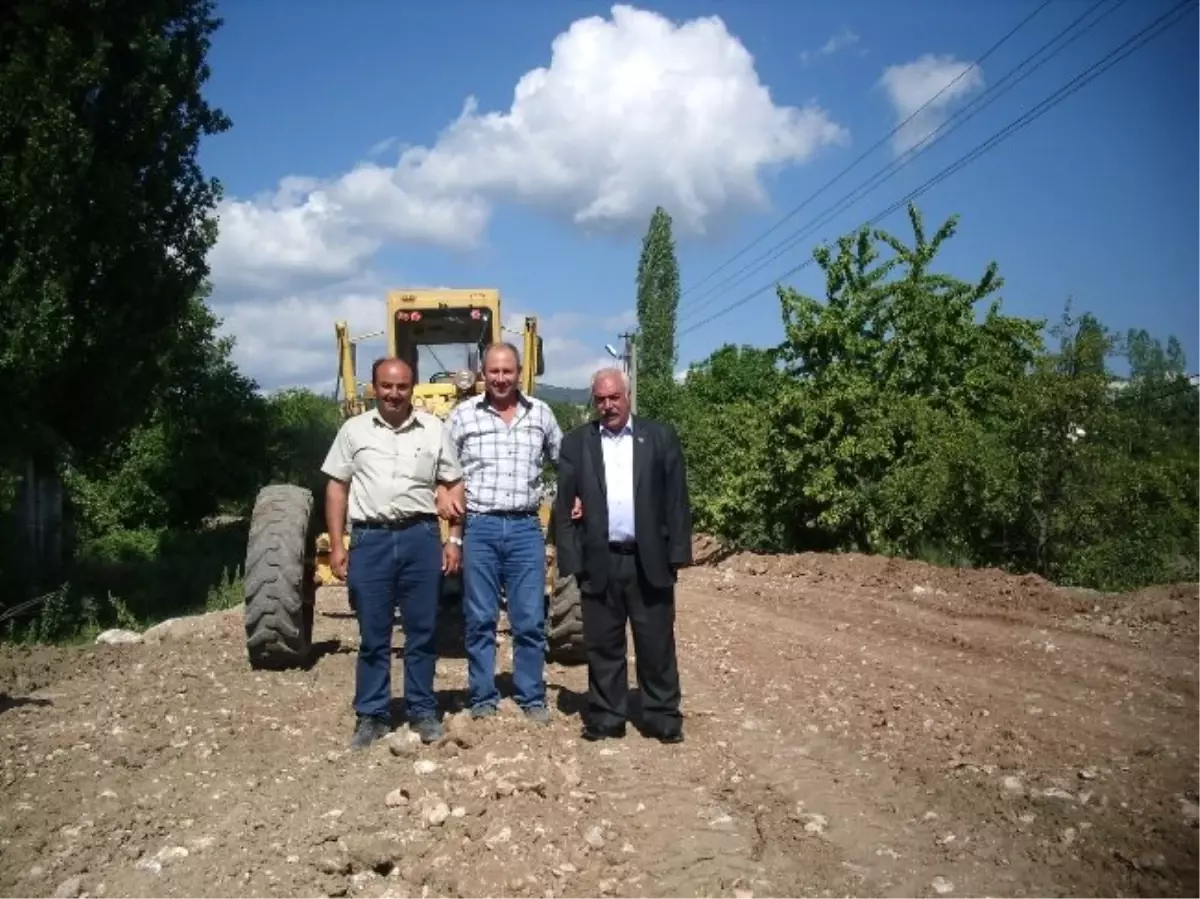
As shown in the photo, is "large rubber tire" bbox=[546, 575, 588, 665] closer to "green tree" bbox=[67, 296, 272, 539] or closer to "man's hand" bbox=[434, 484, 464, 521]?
"man's hand" bbox=[434, 484, 464, 521]

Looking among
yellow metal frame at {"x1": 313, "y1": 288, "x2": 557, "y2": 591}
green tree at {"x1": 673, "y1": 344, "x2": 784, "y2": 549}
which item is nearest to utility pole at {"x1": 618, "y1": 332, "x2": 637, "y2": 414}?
green tree at {"x1": 673, "y1": 344, "x2": 784, "y2": 549}

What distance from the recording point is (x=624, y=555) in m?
5.33

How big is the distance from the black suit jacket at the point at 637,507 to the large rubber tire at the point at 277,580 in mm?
1972

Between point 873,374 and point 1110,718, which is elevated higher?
point 873,374

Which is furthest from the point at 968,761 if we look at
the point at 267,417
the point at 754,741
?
the point at 267,417

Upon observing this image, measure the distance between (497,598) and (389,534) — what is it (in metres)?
0.70

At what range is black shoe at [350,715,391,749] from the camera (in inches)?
206

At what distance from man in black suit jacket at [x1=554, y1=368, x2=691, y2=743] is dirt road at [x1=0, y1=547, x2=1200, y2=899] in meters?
0.21

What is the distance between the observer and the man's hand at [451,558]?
561 cm

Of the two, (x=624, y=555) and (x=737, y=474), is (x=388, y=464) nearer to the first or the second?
(x=624, y=555)

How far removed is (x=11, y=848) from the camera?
4.09 metres

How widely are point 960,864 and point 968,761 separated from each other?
1.28 meters

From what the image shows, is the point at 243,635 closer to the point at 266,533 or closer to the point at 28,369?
the point at 266,533

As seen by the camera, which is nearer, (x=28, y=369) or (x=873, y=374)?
(x=28, y=369)
